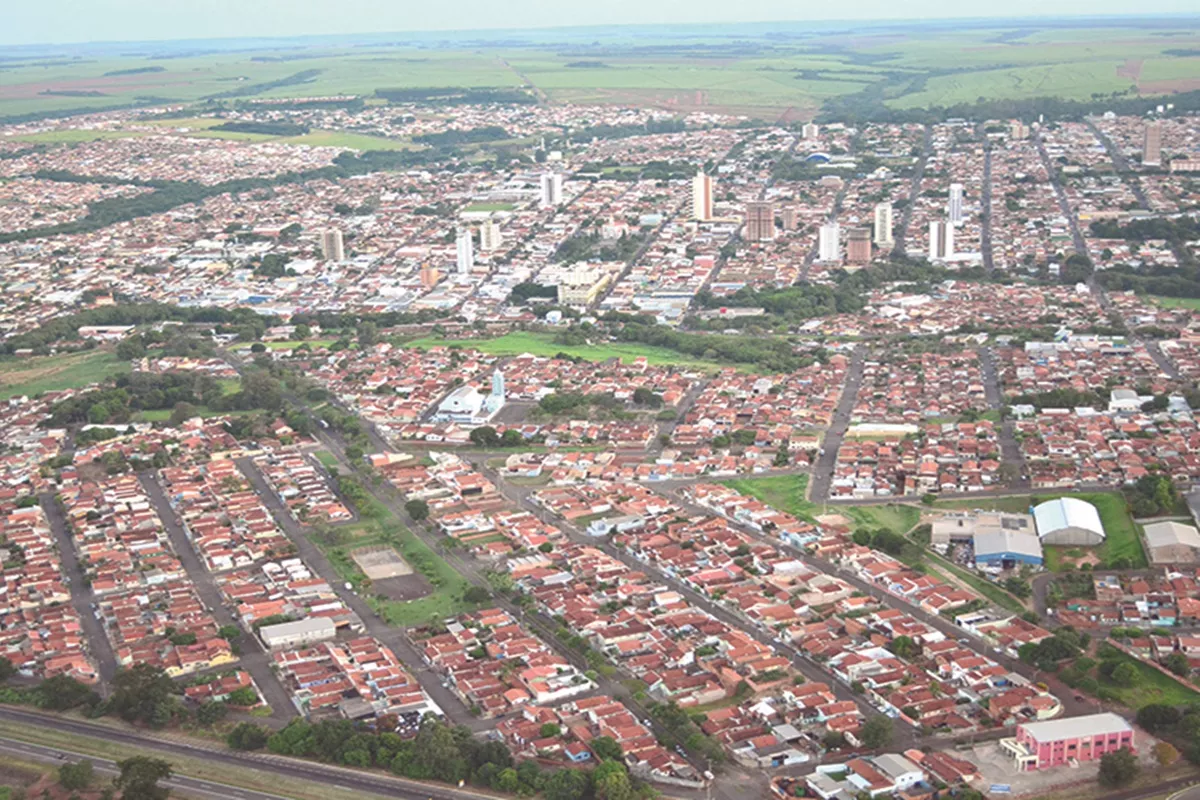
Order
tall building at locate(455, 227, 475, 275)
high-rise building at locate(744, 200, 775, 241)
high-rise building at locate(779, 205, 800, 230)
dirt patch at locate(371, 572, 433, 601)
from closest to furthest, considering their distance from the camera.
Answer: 1. dirt patch at locate(371, 572, 433, 601)
2. tall building at locate(455, 227, 475, 275)
3. high-rise building at locate(744, 200, 775, 241)
4. high-rise building at locate(779, 205, 800, 230)

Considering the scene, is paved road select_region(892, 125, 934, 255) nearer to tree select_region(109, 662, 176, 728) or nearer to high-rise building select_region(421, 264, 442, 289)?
high-rise building select_region(421, 264, 442, 289)

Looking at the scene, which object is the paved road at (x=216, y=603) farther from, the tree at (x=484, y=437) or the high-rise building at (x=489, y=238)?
the high-rise building at (x=489, y=238)

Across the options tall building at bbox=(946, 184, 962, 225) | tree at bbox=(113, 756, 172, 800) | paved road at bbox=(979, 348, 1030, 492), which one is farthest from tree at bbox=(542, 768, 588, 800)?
tall building at bbox=(946, 184, 962, 225)

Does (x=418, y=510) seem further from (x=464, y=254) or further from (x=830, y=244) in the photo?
(x=830, y=244)

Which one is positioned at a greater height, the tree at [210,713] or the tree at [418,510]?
the tree at [210,713]

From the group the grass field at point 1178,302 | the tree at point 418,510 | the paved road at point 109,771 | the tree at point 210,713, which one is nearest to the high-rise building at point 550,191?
the grass field at point 1178,302
